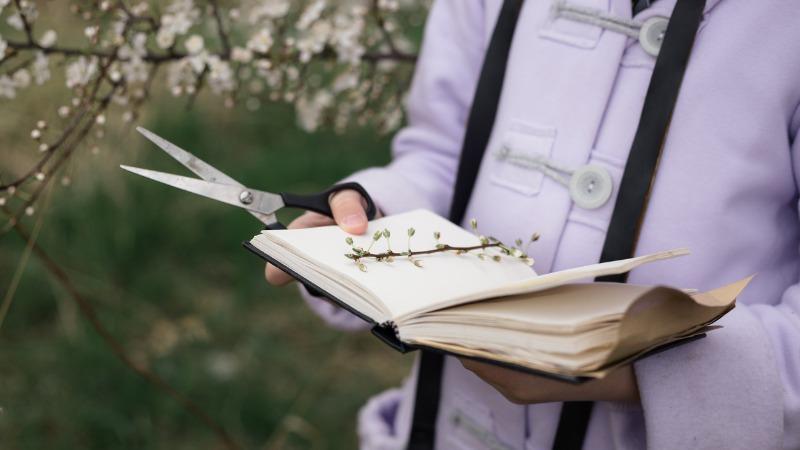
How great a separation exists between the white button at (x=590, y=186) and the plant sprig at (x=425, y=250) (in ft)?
0.34

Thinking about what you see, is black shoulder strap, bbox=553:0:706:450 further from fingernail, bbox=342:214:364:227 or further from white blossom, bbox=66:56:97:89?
white blossom, bbox=66:56:97:89

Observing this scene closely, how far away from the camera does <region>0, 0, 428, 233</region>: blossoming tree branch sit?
136 centimetres

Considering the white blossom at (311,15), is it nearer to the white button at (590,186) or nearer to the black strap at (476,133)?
the black strap at (476,133)

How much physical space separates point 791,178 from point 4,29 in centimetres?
348

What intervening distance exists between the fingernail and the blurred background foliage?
0.99 metres

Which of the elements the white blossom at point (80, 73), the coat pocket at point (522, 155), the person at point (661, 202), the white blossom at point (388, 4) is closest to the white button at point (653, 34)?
the person at point (661, 202)

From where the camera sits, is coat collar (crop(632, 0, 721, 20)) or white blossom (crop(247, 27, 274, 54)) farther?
white blossom (crop(247, 27, 274, 54))

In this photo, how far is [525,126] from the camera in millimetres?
1126

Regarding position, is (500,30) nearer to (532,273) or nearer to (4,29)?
(532,273)

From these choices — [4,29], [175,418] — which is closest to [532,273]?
[175,418]

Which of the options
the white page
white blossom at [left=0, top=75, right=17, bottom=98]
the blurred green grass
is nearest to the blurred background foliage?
the blurred green grass

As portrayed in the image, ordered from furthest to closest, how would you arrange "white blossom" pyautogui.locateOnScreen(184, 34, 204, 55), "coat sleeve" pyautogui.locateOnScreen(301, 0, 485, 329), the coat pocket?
"white blossom" pyautogui.locateOnScreen(184, 34, 204, 55) → "coat sleeve" pyautogui.locateOnScreen(301, 0, 485, 329) → the coat pocket

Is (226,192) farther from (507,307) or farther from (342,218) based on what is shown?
(507,307)

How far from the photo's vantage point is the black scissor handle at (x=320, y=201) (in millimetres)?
1064
